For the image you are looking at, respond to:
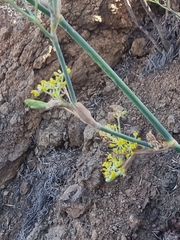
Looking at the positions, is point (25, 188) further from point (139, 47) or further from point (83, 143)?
point (139, 47)

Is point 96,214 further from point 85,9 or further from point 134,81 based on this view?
point 85,9

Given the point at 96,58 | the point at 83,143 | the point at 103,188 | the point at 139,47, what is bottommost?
the point at 103,188

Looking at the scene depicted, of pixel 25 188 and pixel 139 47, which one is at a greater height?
pixel 139 47

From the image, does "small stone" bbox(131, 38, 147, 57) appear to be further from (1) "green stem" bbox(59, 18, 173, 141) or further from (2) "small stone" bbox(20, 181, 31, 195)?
(1) "green stem" bbox(59, 18, 173, 141)

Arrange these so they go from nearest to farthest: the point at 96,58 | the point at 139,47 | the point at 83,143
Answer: the point at 96,58, the point at 83,143, the point at 139,47

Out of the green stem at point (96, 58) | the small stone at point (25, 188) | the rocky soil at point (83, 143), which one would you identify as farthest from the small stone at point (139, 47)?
the green stem at point (96, 58)

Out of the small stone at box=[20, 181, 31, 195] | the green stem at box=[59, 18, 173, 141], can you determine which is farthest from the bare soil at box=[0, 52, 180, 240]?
the green stem at box=[59, 18, 173, 141]

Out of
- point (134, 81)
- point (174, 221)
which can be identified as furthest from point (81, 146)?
point (174, 221)

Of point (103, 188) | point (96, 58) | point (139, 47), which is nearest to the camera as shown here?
point (96, 58)

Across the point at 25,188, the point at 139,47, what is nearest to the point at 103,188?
the point at 25,188
